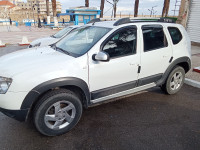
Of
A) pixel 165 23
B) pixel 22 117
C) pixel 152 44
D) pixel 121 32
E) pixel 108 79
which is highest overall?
pixel 165 23

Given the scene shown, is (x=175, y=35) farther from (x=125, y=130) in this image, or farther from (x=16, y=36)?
(x=16, y=36)

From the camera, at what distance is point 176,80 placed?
4.00m

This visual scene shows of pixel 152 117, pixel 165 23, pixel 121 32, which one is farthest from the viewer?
pixel 165 23

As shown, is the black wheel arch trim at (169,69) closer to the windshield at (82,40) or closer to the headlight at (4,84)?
the windshield at (82,40)

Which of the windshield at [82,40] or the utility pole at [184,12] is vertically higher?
the utility pole at [184,12]

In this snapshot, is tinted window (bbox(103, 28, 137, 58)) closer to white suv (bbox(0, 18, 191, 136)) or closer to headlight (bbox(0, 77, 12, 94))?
white suv (bbox(0, 18, 191, 136))

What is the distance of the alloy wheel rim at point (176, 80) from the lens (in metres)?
3.93

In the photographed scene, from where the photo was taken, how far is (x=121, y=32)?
2932 mm

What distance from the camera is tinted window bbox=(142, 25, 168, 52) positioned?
318 centimetres

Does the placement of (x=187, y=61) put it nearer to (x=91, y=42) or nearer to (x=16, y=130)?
(x=91, y=42)

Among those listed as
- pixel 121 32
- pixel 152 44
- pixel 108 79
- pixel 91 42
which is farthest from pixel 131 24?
pixel 108 79

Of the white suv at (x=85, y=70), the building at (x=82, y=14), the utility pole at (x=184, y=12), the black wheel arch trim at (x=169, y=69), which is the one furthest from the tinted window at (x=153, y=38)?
the building at (x=82, y=14)

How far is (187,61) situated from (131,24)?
6.15 feet

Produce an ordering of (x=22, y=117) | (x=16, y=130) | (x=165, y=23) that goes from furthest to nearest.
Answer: (x=165, y=23) < (x=16, y=130) < (x=22, y=117)
